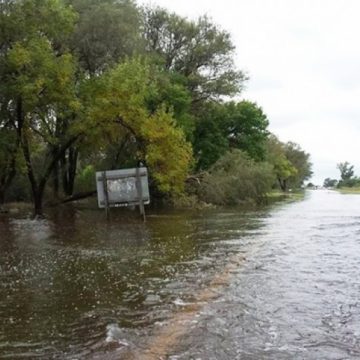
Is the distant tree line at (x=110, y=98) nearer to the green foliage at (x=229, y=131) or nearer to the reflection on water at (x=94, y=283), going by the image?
the green foliage at (x=229, y=131)

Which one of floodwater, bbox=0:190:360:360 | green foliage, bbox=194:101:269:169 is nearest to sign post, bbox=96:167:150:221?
floodwater, bbox=0:190:360:360

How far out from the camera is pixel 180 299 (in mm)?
8898

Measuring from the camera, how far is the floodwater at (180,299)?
6434 mm

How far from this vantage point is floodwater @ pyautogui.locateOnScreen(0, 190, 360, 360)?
6434 mm

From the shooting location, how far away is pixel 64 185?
44125 millimetres

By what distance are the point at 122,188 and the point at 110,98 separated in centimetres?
539

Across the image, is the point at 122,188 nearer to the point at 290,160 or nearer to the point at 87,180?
the point at 87,180

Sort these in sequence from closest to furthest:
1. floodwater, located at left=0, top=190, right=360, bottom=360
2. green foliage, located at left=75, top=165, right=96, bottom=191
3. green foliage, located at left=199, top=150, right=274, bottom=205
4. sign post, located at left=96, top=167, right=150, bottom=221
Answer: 1. floodwater, located at left=0, top=190, right=360, bottom=360
2. sign post, located at left=96, top=167, right=150, bottom=221
3. green foliage, located at left=199, top=150, right=274, bottom=205
4. green foliage, located at left=75, top=165, right=96, bottom=191

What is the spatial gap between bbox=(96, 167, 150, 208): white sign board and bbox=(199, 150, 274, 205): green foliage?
39.1 ft

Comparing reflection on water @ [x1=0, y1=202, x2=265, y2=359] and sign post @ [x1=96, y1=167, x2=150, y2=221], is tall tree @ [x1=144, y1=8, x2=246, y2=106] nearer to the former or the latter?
sign post @ [x1=96, y1=167, x2=150, y2=221]

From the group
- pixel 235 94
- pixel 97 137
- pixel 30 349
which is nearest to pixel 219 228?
pixel 97 137

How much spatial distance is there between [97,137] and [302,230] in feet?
52.9

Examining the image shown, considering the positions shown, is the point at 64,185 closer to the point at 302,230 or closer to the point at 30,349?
the point at 302,230

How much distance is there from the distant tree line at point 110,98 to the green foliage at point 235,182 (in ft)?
0.30
